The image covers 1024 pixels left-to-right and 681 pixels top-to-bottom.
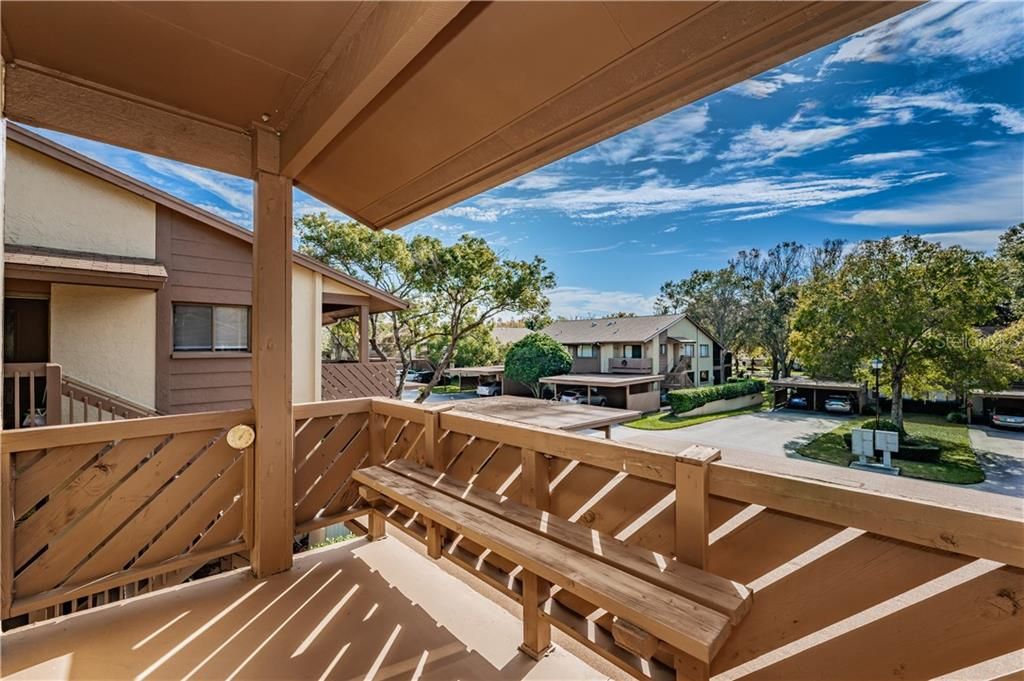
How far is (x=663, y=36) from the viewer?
1080 mm

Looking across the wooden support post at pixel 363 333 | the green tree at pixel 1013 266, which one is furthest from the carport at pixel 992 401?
the wooden support post at pixel 363 333

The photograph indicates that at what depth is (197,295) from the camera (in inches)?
195

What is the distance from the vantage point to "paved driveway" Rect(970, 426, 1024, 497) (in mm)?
3996

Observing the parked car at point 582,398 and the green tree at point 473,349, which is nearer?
the parked car at point 582,398

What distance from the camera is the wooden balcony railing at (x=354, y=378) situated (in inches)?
245

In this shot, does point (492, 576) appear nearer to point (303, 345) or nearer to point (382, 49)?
point (382, 49)

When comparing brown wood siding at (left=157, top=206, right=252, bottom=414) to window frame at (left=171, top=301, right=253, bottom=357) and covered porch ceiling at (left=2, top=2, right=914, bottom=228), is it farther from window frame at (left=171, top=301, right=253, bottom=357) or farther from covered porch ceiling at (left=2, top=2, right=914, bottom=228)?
covered porch ceiling at (left=2, top=2, right=914, bottom=228)

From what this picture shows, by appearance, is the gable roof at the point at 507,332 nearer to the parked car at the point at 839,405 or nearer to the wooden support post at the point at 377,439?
the parked car at the point at 839,405

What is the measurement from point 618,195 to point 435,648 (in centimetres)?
1611

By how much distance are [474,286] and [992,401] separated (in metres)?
9.64

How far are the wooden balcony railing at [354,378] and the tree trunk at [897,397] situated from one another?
8248 mm

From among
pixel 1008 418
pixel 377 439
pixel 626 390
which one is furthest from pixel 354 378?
pixel 1008 418

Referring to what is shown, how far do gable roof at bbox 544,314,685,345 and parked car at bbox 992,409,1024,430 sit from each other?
17.5 feet

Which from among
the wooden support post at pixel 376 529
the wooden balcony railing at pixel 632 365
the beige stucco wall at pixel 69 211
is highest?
the beige stucco wall at pixel 69 211
